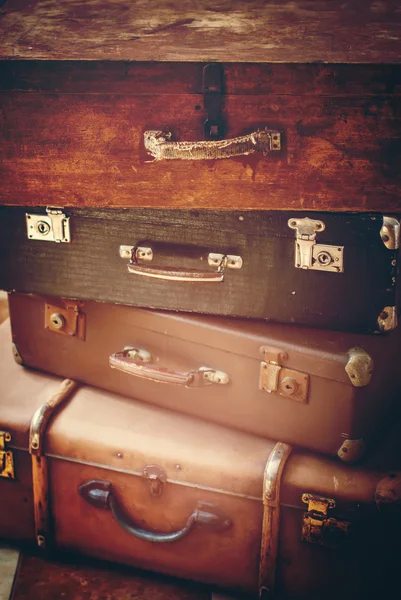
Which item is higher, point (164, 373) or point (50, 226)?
point (50, 226)

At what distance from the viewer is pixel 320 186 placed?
4.54 feet

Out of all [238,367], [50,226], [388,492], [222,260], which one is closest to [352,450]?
[388,492]

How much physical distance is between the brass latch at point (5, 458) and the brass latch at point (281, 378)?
0.77 metres

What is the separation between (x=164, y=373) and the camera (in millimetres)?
1640

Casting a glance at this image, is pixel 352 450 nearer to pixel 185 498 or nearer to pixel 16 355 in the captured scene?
pixel 185 498

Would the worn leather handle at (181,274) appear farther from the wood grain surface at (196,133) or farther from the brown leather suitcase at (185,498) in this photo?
the brown leather suitcase at (185,498)

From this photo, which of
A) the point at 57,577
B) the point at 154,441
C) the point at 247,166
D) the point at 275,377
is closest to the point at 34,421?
the point at 154,441

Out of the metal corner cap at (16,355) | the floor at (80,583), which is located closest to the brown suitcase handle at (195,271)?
the metal corner cap at (16,355)

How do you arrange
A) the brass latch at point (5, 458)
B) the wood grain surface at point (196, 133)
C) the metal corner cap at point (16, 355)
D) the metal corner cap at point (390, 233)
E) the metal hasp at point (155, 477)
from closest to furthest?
the wood grain surface at point (196, 133), the metal corner cap at point (390, 233), the metal hasp at point (155, 477), the brass latch at point (5, 458), the metal corner cap at point (16, 355)

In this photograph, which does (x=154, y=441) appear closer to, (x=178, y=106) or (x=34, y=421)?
(x=34, y=421)

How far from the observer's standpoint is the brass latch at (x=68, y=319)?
183 centimetres

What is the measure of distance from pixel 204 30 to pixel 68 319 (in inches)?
34.9

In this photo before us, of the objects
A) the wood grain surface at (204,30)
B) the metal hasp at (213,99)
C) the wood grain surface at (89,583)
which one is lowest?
the wood grain surface at (89,583)

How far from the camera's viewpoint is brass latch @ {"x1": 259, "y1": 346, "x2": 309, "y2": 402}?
160 centimetres
